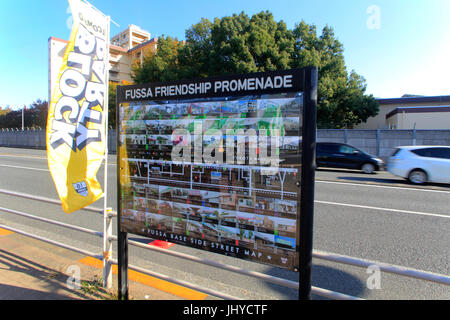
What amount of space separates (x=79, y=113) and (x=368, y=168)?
13497 millimetres

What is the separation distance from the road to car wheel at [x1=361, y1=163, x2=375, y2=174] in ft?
15.2

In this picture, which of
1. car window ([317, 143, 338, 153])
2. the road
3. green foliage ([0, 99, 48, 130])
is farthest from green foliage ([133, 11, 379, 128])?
green foliage ([0, 99, 48, 130])

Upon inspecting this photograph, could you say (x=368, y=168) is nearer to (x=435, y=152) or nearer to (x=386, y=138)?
(x=435, y=152)

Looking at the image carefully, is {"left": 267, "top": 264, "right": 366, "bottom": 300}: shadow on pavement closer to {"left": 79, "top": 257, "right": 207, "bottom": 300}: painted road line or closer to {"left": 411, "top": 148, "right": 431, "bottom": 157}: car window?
{"left": 79, "top": 257, "right": 207, "bottom": 300}: painted road line

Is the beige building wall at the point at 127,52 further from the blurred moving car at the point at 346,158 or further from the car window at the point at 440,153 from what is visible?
the car window at the point at 440,153

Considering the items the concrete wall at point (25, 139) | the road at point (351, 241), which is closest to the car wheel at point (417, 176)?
the road at point (351, 241)

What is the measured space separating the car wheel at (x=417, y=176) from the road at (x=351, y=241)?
5.35 feet

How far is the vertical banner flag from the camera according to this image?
269cm

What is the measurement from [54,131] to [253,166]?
6.49ft

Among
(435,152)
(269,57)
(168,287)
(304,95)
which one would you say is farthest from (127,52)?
(304,95)

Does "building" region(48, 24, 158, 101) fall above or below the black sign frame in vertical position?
above

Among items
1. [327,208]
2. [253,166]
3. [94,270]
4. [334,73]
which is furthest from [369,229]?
[334,73]

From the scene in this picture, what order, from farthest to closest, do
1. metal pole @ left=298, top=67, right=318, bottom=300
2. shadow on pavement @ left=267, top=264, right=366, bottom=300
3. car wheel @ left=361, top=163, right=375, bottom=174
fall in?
car wheel @ left=361, top=163, right=375, bottom=174 < shadow on pavement @ left=267, top=264, right=366, bottom=300 < metal pole @ left=298, top=67, right=318, bottom=300

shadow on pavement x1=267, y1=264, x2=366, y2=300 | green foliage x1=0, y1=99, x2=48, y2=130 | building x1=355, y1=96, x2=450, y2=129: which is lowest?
shadow on pavement x1=267, y1=264, x2=366, y2=300
